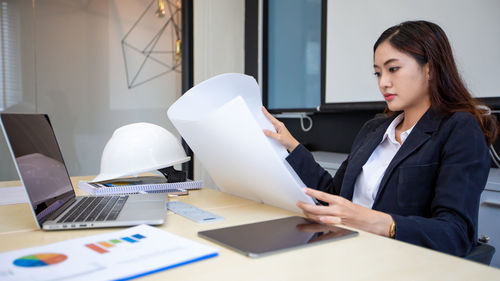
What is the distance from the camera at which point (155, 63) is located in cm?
330

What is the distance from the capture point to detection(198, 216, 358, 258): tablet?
0.72 metres

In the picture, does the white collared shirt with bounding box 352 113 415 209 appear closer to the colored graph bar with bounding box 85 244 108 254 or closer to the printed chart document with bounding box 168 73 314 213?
the printed chart document with bounding box 168 73 314 213

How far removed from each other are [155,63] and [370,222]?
2.68m

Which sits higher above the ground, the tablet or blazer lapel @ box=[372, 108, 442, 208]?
blazer lapel @ box=[372, 108, 442, 208]

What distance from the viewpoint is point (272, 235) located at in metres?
0.80

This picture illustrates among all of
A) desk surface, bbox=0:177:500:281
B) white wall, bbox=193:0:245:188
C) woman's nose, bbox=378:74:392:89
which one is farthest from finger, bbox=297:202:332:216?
white wall, bbox=193:0:245:188

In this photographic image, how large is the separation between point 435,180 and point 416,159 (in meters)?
0.07

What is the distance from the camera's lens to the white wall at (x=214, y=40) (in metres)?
3.32

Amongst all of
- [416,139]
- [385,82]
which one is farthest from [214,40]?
[416,139]

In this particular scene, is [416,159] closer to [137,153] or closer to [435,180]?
[435,180]

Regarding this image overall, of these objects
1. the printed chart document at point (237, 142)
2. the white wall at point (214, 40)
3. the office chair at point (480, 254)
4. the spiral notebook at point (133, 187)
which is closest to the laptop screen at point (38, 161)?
the spiral notebook at point (133, 187)

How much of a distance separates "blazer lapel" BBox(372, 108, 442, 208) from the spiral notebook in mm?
620

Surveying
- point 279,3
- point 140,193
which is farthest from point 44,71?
point 140,193

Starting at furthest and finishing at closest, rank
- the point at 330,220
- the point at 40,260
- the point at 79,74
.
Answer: the point at 79,74
the point at 330,220
the point at 40,260
